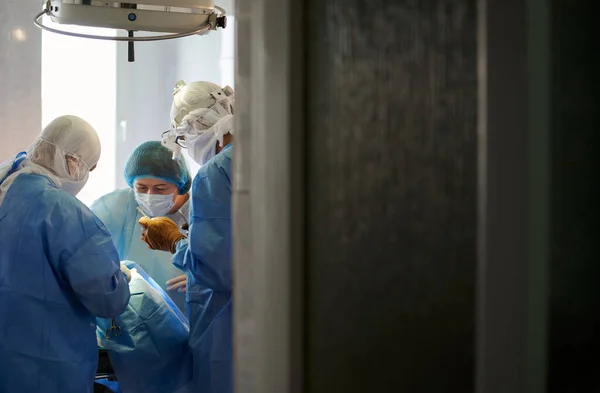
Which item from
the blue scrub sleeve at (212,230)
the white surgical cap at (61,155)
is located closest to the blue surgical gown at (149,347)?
the blue scrub sleeve at (212,230)

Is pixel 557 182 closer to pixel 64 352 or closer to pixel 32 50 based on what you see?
pixel 64 352

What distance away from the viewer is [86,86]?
3562 mm

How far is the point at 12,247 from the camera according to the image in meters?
1.99

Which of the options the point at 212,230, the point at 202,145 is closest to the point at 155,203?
the point at 202,145

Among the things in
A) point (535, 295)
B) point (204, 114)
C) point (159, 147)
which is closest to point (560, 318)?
point (535, 295)

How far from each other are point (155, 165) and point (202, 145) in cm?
50

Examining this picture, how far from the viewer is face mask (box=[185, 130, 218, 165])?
2.36 metres

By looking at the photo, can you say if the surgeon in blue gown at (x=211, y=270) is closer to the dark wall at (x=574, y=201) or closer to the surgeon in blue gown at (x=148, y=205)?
the surgeon in blue gown at (x=148, y=205)

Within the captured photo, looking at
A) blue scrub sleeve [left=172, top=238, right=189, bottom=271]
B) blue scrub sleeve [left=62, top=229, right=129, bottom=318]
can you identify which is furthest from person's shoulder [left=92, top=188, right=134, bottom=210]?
blue scrub sleeve [left=62, top=229, right=129, bottom=318]

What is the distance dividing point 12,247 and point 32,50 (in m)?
1.51

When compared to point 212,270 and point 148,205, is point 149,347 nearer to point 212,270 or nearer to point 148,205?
point 212,270

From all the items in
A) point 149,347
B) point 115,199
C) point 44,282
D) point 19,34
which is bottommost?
point 149,347

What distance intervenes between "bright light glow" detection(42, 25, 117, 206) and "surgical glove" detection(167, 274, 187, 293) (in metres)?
1.16

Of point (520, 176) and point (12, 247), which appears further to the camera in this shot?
point (12, 247)
